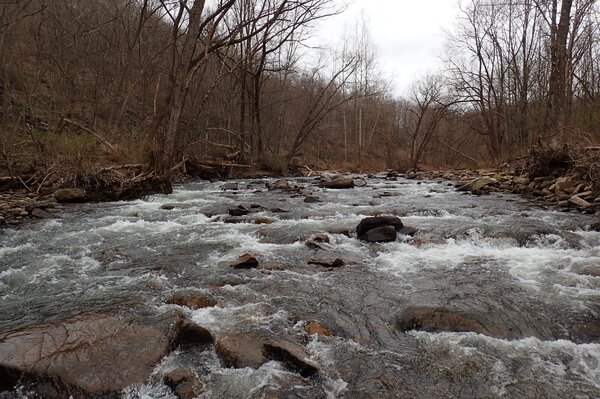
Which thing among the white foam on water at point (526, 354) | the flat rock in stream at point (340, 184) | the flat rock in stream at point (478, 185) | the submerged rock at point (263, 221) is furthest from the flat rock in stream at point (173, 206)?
the flat rock in stream at point (478, 185)

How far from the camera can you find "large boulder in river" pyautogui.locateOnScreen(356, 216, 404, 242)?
6.96 m

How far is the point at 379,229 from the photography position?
277 inches

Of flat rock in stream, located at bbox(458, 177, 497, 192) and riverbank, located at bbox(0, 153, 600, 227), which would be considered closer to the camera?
riverbank, located at bbox(0, 153, 600, 227)

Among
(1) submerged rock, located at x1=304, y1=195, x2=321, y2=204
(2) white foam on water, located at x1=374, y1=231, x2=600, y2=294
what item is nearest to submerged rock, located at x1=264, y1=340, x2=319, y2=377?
(2) white foam on water, located at x1=374, y1=231, x2=600, y2=294

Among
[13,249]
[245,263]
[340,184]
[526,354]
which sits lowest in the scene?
[526,354]

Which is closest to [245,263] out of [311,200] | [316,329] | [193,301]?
[193,301]

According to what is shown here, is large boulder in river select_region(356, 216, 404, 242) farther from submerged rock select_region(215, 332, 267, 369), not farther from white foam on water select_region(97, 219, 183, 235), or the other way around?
submerged rock select_region(215, 332, 267, 369)

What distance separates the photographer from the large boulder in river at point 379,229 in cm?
696

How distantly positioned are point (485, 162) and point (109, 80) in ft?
76.6

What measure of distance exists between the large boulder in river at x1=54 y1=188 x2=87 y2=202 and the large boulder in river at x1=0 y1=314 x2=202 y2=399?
7.81 m

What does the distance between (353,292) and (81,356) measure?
2.83 metres

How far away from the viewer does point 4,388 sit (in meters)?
2.72

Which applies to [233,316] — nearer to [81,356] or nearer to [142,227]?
[81,356]

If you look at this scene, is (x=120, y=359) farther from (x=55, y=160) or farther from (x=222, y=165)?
(x=222, y=165)
